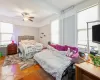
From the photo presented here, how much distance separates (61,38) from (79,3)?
1.90 meters

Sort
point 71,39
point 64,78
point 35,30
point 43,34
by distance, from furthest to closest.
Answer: point 35,30 → point 43,34 → point 71,39 → point 64,78

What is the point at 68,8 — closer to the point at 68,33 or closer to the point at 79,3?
the point at 79,3

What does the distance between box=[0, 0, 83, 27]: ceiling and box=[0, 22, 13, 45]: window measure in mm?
359

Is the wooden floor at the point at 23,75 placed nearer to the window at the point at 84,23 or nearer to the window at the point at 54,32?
the window at the point at 84,23

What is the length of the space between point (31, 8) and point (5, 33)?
9.68ft

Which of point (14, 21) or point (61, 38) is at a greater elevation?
point (14, 21)

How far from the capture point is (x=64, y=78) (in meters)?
1.87

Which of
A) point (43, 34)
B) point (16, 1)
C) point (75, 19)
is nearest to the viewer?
point (16, 1)

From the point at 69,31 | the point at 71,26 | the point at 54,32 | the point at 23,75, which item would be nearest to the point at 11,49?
the point at 54,32

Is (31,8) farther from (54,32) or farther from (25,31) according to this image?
(25,31)

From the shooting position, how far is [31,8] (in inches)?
147

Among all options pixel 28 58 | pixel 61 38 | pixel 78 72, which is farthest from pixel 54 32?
pixel 78 72

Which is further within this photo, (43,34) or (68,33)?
(43,34)

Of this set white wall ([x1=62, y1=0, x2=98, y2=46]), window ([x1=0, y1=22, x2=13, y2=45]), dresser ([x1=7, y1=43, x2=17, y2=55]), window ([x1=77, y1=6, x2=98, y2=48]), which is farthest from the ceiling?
dresser ([x1=7, y1=43, x2=17, y2=55])
